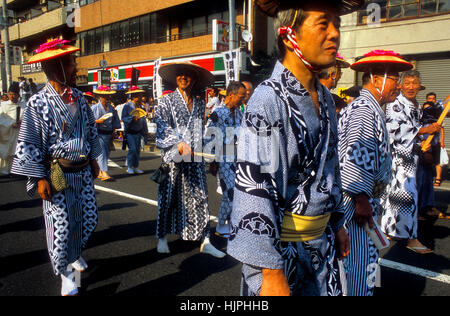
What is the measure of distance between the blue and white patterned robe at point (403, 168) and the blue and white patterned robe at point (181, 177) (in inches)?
82.6

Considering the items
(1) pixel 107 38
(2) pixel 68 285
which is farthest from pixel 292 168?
(1) pixel 107 38

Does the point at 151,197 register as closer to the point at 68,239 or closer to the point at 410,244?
the point at 68,239

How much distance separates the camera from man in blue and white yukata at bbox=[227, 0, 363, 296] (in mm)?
1237

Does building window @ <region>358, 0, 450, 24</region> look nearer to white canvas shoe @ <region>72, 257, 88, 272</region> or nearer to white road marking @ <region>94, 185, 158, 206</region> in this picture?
white road marking @ <region>94, 185, 158, 206</region>

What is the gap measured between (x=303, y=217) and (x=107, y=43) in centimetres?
2757

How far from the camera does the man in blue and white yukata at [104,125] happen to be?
7992mm

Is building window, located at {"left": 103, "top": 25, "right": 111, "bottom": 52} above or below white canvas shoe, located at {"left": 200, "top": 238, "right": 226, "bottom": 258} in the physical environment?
above

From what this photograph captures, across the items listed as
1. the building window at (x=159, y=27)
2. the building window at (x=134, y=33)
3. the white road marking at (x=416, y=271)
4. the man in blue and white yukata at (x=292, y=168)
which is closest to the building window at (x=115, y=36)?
the building window at (x=134, y=33)

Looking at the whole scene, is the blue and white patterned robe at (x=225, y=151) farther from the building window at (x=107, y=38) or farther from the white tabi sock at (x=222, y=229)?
the building window at (x=107, y=38)

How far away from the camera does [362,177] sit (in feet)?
6.86

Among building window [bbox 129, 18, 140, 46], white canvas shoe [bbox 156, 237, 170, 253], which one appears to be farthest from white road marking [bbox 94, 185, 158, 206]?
building window [bbox 129, 18, 140, 46]

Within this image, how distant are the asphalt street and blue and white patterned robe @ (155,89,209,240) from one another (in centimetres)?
30

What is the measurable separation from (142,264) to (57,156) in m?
1.42

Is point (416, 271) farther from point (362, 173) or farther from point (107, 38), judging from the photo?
point (107, 38)
